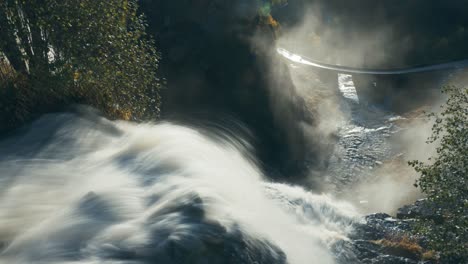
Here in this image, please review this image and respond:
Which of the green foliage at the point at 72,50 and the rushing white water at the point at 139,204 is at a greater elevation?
the green foliage at the point at 72,50

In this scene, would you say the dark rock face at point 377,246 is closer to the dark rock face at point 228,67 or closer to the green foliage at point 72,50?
the green foliage at point 72,50

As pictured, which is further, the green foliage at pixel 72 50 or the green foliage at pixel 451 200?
the green foliage at pixel 72 50

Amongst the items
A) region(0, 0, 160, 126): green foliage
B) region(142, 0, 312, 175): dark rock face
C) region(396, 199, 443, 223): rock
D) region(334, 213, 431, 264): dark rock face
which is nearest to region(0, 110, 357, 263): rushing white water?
region(334, 213, 431, 264): dark rock face

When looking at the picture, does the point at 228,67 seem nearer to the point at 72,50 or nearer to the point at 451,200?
the point at 72,50

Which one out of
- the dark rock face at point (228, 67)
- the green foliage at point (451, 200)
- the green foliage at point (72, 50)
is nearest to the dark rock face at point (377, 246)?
the green foliage at point (451, 200)

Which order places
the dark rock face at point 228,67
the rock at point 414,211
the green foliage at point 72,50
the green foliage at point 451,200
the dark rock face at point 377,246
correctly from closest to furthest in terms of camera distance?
the green foliage at point 451,200 → the dark rock face at point 377,246 → the green foliage at point 72,50 → the rock at point 414,211 → the dark rock face at point 228,67

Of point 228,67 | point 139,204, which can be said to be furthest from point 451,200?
point 228,67
